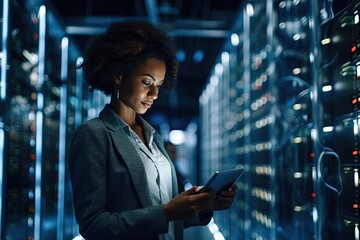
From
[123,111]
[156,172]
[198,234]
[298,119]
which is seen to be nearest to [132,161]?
[156,172]

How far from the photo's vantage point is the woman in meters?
1.38

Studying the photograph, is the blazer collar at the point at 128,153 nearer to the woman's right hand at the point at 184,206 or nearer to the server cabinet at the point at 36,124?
the woman's right hand at the point at 184,206

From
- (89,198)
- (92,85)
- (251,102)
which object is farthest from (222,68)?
(89,198)

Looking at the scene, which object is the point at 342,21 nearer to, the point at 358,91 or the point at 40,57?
the point at 358,91

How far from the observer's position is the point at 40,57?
395cm

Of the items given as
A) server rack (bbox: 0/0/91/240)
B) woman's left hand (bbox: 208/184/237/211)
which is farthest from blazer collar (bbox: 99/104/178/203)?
server rack (bbox: 0/0/91/240)

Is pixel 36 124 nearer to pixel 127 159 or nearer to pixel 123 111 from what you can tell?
pixel 123 111

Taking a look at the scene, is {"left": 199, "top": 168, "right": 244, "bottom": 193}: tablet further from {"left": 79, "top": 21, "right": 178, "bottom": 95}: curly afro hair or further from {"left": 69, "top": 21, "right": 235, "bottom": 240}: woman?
{"left": 79, "top": 21, "right": 178, "bottom": 95}: curly afro hair

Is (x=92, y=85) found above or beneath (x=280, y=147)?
above

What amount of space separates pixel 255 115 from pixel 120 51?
101 inches

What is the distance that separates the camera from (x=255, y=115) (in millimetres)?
4031

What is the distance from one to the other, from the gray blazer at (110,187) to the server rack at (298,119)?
38.7 inches

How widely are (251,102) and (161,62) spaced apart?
2619 millimetres

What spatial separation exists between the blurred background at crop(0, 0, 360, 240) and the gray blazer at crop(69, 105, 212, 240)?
98 cm
